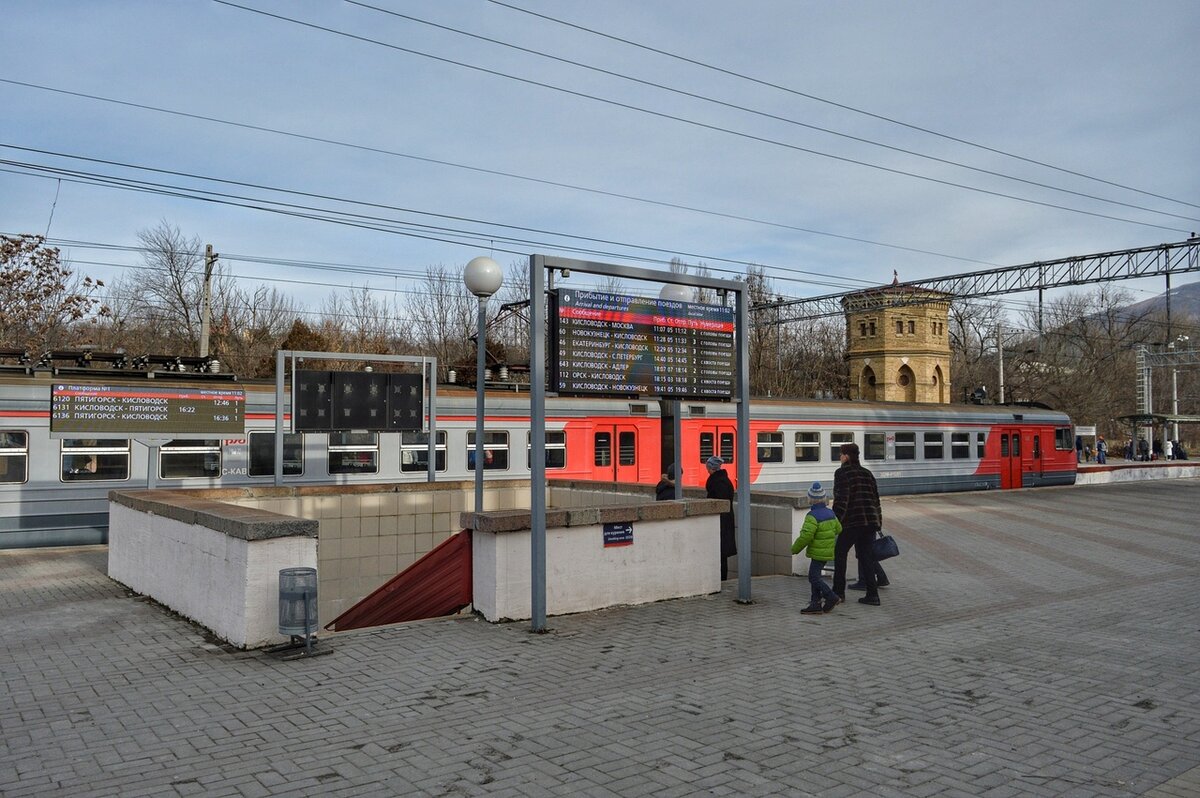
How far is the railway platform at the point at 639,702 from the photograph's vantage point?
5.20 m

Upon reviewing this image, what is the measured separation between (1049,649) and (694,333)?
484 centimetres

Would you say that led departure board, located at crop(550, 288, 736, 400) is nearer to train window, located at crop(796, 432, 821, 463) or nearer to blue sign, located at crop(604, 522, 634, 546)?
blue sign, located at crop(604, 522, 634, 546)

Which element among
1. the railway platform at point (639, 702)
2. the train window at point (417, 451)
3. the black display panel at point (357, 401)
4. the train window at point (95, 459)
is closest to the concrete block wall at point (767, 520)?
the railway platform at point (639, 702)

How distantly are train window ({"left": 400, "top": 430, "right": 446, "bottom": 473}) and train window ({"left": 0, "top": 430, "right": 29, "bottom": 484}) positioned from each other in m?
6.66

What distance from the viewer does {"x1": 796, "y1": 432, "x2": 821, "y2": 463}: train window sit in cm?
2570

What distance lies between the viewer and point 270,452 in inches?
699

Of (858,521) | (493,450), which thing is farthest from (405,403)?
(858,521)

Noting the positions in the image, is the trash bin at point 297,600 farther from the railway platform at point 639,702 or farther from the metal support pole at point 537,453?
the metal support pole at point 537,453

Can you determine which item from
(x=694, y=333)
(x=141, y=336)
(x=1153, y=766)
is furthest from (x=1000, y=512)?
(x=141, y=336)

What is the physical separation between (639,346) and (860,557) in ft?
12.1

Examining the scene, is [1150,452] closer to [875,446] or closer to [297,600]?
[875,446]

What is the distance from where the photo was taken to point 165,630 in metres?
8.99

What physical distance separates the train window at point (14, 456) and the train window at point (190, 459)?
6.93 feet

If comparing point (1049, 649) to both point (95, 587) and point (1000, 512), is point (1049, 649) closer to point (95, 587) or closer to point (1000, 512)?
point (95, 587)
